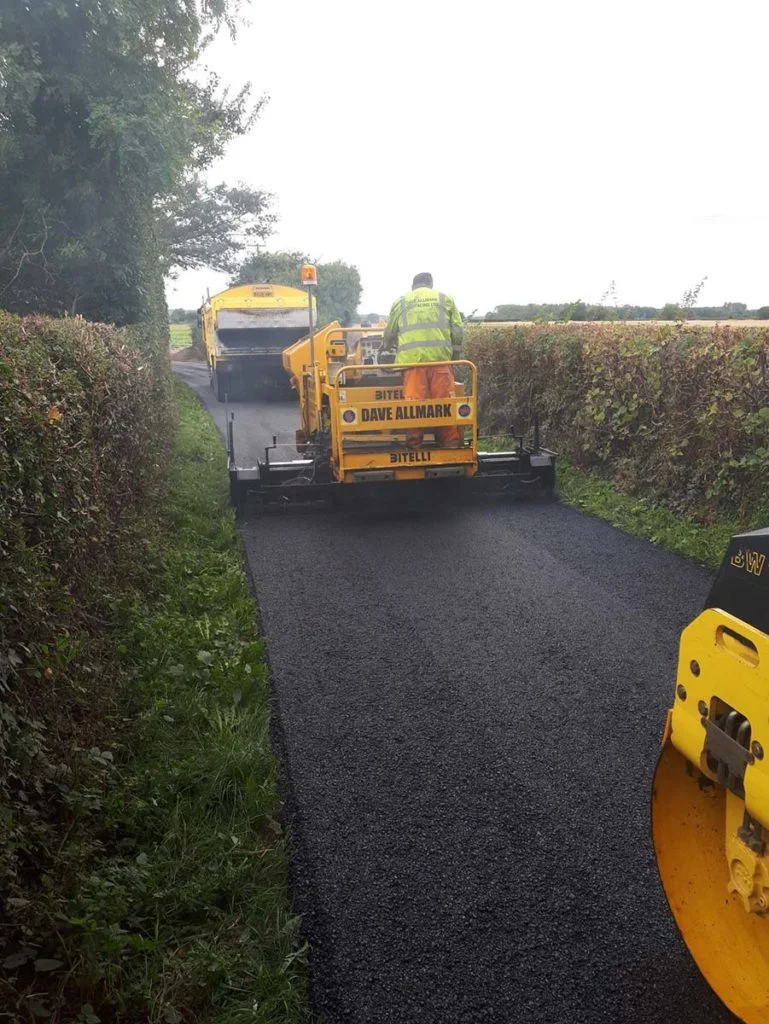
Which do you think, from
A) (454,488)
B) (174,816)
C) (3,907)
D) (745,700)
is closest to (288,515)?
(454,488)

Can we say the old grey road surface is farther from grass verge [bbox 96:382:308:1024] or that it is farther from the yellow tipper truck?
the yellow tipper truck

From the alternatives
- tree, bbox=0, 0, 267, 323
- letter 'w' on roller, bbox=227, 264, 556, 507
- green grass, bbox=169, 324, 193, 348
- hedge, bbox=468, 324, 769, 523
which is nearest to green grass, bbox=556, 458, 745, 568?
hedge, bbox=468, 324, 769, 523

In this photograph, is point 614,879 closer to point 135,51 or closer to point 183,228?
point 135,51

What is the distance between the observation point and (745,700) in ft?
6.89

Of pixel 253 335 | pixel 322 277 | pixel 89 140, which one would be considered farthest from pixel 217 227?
pixel 89 140

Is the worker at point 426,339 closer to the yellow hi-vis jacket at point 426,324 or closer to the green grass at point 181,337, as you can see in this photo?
the yellow hi-vis jacket at point 426,324

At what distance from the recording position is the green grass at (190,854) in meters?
2.65

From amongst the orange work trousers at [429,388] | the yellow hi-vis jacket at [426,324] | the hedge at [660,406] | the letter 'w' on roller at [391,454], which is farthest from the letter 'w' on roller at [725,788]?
the yellow hi-vis jacket at [426,324]

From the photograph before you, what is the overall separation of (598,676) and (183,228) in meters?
29.3

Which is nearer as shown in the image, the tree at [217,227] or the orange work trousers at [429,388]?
the orange work trousers at [429,388]

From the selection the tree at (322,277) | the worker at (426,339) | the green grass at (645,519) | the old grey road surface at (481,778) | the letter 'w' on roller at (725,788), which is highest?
the tree at (322,277)

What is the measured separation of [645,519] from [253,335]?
14918 millimetres

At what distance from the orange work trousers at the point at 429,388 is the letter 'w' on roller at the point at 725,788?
6.84 meters

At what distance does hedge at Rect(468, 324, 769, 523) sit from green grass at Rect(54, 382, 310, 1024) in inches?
177
